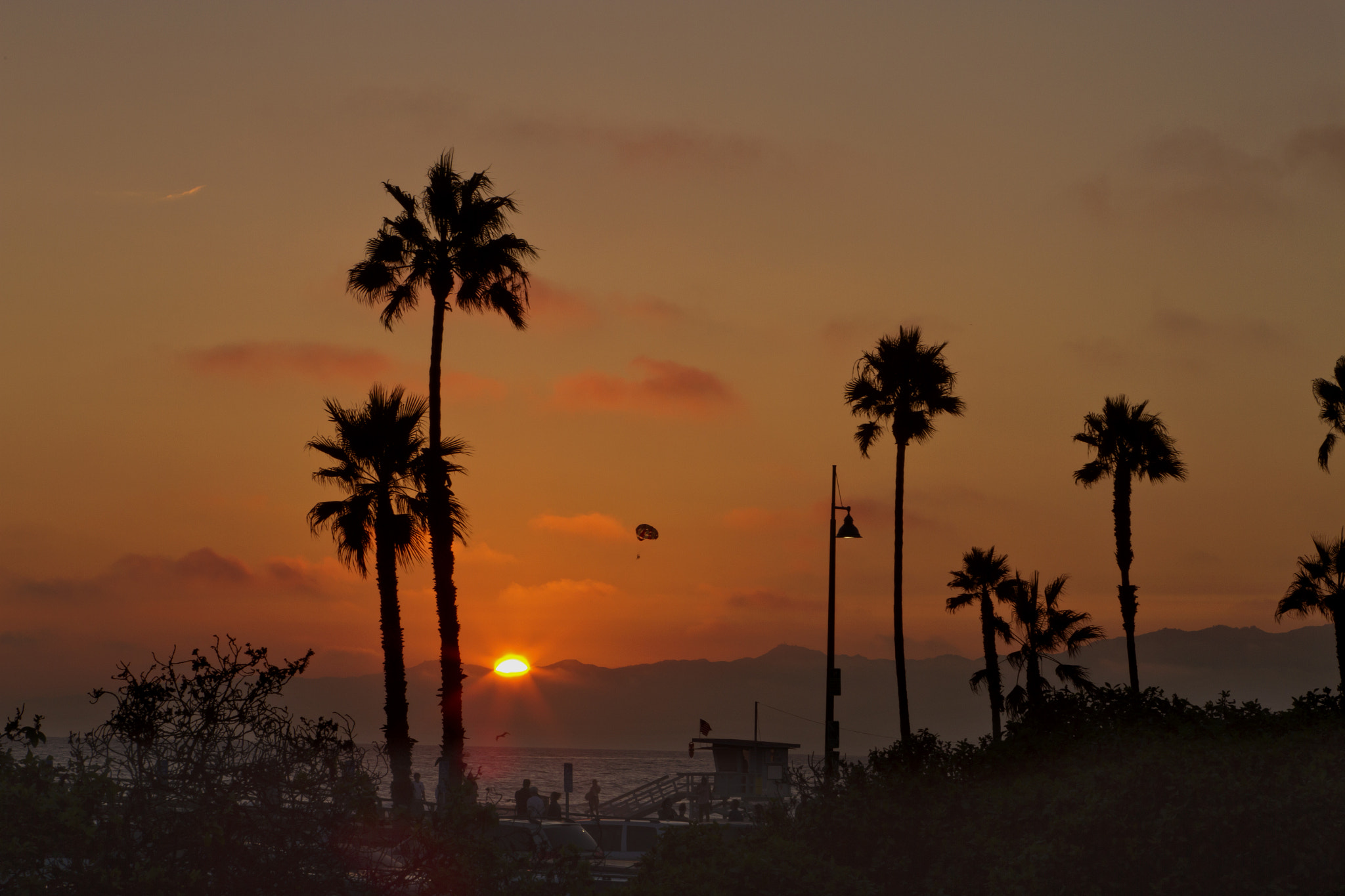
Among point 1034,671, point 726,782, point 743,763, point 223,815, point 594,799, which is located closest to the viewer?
point 223,815

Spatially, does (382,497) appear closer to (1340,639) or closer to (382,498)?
(382,498)

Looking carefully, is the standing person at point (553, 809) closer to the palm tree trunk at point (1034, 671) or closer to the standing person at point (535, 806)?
the standing person at point (535, 806)

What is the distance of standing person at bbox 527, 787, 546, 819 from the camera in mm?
31609

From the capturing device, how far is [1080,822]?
37.7ft

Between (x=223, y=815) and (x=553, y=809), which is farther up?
(x=223, y=815)

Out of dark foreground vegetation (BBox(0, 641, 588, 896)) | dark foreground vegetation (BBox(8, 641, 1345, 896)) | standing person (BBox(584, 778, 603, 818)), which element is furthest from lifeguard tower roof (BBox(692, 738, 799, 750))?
dark foreground vegetation (BBox(0, 641, 588, 896))

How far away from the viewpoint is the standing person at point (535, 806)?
104 feet

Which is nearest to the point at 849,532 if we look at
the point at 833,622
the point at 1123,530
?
the point at 833,622

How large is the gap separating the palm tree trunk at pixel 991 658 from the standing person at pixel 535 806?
28023 millimetres

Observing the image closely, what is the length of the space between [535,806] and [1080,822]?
22.7 m

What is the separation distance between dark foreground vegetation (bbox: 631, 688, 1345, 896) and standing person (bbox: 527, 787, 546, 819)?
1927 centimetres

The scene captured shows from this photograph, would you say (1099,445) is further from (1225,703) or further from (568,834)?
(1225,703)

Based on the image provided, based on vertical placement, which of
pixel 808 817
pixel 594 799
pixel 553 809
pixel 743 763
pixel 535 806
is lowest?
pixel 594 799

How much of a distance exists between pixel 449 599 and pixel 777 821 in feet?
59.3
